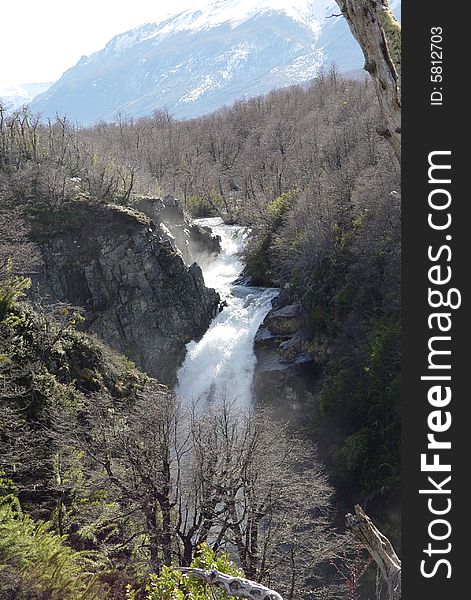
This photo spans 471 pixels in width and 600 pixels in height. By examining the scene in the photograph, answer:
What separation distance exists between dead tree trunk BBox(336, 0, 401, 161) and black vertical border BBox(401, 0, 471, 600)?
0.64 m

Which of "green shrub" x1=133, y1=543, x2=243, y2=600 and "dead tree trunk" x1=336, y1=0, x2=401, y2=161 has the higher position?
"dead tree trunk" x1=336, y1=0, x2=401, y2=161

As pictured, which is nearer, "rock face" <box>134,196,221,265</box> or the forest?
the forest

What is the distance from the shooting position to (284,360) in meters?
28.8

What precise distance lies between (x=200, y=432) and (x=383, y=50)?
41.2ft

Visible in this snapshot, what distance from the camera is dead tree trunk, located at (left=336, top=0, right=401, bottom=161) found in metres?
3.79

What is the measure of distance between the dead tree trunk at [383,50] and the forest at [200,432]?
458 centimetres

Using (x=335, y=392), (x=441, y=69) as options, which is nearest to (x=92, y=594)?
(x=441, y=69)

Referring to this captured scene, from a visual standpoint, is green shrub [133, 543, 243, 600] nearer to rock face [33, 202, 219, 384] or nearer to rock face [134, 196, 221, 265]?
rock face [33, 202, 219, 384]

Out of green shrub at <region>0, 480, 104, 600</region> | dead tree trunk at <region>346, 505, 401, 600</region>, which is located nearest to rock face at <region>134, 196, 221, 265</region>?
green shrub at <region>0, 480, 104, 600</region>

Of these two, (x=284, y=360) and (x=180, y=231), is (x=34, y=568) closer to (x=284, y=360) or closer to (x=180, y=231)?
(x=284, y=360)

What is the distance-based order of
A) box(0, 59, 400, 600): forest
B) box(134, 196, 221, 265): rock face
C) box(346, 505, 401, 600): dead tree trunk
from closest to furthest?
box(346, 505, 401, 600): dead tree trunk → box(0, 59, 400, 600): forest → box(134, 196, 221, 265): rock face

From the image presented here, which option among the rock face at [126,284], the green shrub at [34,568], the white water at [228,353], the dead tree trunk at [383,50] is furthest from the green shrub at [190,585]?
the rock face at [126,284]

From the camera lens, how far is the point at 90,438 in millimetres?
16531

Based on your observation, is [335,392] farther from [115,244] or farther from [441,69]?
[441,69]
